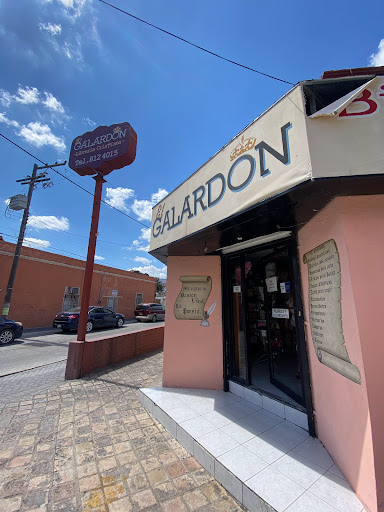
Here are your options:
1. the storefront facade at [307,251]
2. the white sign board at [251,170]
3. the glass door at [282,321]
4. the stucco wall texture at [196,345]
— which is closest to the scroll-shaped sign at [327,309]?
the storefront facade at [307,251]

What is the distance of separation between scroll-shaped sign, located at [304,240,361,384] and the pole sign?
486cm

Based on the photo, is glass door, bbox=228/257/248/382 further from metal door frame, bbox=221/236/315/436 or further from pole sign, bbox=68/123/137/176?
pole sign, bbox=68/123/137/176

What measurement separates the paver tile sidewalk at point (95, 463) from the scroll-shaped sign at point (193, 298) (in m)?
1.61

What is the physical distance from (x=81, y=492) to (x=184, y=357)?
2190 mm

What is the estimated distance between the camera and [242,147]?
237cm

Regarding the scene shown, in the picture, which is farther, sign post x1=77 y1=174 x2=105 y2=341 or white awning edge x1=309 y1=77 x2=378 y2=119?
sign post x1=77 y1=174 x2=105 y2=341

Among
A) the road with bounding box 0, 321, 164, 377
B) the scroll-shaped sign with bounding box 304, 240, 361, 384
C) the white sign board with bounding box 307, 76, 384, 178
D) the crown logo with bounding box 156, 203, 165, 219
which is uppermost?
the crown logo with bounding box 156, 203, 165, 219

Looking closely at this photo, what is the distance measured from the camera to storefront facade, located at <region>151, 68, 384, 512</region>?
164 centimetres

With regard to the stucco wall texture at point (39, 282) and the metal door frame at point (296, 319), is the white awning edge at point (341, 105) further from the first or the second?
the stucco wall texture at point (39, 282)

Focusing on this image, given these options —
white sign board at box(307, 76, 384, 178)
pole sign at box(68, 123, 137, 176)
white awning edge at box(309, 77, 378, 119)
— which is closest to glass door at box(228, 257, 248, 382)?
white sign board at box(307, 76, 384, 178)

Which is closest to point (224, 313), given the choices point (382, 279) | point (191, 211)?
point (191, 211)

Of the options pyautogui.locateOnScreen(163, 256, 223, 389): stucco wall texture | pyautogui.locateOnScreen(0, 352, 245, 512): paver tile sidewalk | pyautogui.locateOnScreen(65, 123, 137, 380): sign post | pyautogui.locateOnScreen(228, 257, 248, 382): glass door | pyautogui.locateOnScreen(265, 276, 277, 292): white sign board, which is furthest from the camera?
pyautogui.locateOnScreen(65, 123, 137, 380): sign post

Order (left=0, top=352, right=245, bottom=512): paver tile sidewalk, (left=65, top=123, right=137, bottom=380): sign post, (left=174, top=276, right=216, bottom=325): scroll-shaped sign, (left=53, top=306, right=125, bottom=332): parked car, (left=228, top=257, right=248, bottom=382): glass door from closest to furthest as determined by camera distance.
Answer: (left=0, top=352, right=245, bottom=512): paver tile sidewalk
(left=228, top=257, right=248, bottom=382): glass door
(left=174, top=276, right=216, bottom=325): scroll-shaped sign
(left=65, top=123, right=137, bottom=380): sign post
(left=53, top=306, right=125, bottom=332): parked car

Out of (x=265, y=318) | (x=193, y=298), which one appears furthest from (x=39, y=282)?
(x=265, y=318)
